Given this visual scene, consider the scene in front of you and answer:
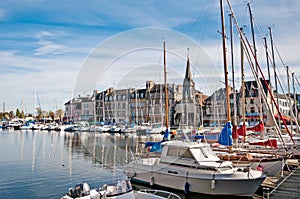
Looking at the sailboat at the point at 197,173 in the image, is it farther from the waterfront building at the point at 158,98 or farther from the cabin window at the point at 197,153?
the waterfront building at the point at 158,98

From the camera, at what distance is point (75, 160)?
40688 mm

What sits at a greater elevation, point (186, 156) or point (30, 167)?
point (186, 156)

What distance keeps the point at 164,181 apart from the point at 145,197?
7967 mm

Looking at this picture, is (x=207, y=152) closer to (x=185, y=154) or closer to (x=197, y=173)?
(x=185, y=154)

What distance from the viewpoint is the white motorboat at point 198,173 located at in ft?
65.1

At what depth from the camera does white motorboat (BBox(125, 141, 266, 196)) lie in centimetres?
1983

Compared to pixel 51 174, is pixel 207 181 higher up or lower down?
higher up

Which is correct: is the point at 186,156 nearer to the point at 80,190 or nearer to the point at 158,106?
the point at 80,190

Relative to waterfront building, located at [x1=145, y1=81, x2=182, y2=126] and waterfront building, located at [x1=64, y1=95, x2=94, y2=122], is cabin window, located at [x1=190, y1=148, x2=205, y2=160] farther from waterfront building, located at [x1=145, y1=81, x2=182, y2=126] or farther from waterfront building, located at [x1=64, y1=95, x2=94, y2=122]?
waterfront building, located at [x1=64, y1=95, x2=94, y2=122]

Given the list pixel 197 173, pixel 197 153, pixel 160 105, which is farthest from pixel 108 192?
pixel 160 105

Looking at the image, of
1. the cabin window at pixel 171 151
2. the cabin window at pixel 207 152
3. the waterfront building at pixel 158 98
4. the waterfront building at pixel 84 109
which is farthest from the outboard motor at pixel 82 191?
the waterfront building at pixel 84 109

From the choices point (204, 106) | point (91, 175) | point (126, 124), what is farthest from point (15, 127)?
point (91, 175)

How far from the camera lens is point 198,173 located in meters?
20.8

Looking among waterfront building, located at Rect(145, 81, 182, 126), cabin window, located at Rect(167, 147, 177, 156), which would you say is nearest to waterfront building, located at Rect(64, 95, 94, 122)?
waterfront building, located at Rect(145, 81, 182, 126)
